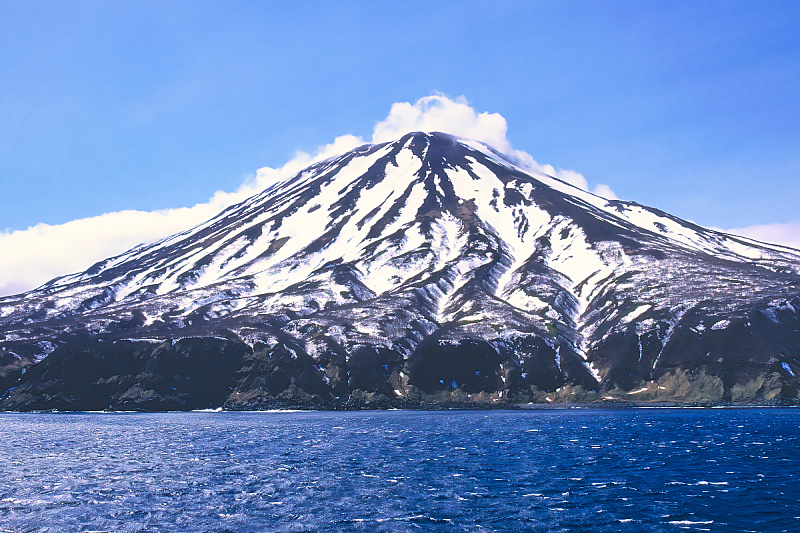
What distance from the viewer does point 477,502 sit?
4594cm

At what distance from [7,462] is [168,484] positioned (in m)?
25.2

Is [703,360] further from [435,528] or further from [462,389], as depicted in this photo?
[435,528]

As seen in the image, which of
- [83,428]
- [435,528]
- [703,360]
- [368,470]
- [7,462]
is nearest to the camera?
[435,528]

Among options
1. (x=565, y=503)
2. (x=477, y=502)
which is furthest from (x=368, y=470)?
(x=565, y=503)

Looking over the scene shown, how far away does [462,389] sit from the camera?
195 m

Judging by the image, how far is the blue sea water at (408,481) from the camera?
40.9 m

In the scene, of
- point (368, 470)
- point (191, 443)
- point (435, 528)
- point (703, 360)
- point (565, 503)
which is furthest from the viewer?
point (703, 360)

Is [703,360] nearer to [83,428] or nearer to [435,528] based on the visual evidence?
[83,428]

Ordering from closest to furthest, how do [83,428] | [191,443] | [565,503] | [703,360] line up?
1. [565,503]
2. [191,443]
3. [83,428]
4. [703,360]

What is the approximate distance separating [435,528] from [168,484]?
2657cm

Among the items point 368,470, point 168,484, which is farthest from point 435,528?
point 168,484

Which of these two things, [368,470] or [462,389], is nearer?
[368,470]

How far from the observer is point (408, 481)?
5459cm

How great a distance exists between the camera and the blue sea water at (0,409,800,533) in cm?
4088
